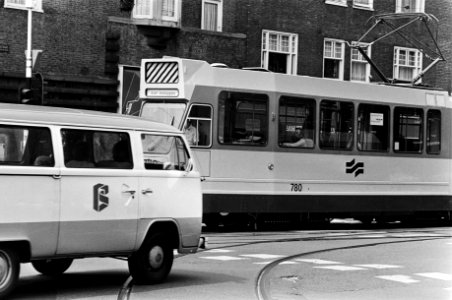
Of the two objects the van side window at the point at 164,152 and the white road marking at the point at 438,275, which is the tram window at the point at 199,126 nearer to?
the van side window at the point at 164,152

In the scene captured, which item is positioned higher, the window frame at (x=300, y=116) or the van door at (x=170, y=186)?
the window frame at (x=300, y=116)

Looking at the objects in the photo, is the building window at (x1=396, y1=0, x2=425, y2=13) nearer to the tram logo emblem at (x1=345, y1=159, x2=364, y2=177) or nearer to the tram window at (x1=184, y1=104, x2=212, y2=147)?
the tram logo emblem at (x1=345, y1=159, x2=364, y2=177)

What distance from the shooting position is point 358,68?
111ft

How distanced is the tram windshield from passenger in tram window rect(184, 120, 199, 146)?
221mm

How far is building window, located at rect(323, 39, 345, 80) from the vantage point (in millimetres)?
33031

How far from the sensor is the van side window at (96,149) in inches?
376

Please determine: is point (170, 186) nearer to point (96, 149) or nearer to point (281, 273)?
point (96, 149)

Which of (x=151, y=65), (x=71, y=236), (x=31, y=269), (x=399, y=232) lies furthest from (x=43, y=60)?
(x=71, y=236)

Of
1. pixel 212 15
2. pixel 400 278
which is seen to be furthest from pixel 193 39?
pixel 400 278

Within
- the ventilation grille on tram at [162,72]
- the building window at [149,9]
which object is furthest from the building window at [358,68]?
the ventilation grille on tram at [162,72]

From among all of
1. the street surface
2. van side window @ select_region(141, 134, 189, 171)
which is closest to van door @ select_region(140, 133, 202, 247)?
van side window @ select_region(141, 134, 189, 171)

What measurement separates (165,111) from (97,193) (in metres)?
8.63

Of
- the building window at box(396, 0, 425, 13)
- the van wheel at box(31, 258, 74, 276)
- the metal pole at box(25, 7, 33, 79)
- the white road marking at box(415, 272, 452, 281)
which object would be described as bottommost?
the white road marking at box(415, 272, 452, 281)

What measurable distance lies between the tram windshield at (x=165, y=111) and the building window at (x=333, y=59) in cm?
1556
